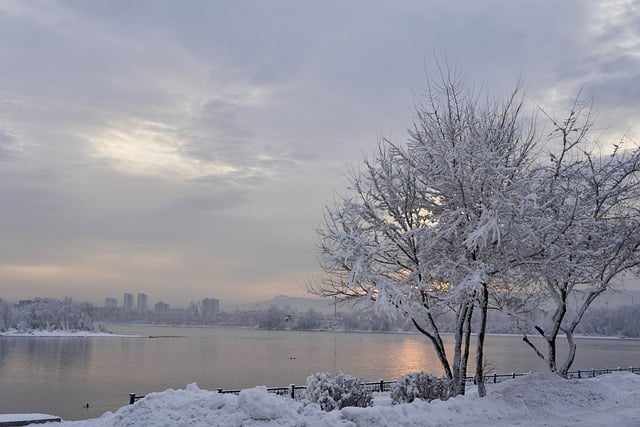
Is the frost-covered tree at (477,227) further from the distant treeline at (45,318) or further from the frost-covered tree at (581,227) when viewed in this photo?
the distant treeline at (45,318)

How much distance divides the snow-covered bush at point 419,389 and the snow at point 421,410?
1282 mm

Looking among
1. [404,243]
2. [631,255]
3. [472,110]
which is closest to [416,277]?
[404,243]

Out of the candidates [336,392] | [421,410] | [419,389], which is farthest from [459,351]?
[421,410]

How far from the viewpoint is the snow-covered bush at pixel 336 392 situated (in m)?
14.9

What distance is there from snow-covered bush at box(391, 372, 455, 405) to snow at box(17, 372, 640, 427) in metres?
1.28

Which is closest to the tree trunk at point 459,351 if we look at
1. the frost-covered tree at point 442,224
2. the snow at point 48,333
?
the frost-covered tree at point 442,224

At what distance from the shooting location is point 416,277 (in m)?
17.9

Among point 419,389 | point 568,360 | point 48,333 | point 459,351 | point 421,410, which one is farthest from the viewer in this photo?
point 48,333

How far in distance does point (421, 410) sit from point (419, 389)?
3.38 m

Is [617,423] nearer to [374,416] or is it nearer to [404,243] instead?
[374,416]

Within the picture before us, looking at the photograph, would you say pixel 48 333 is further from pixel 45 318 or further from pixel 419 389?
pixel 419 389

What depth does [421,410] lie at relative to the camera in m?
13.4

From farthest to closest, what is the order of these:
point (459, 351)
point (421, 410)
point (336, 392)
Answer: point (459, 351) < point (336, 392) < point (421, 410)

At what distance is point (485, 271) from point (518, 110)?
19.3ft
